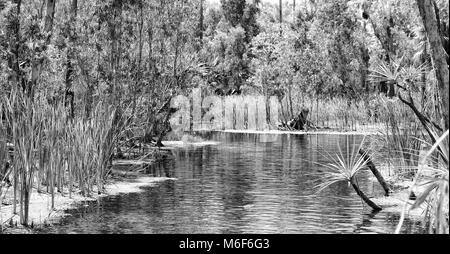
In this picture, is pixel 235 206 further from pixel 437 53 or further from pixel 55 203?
pixel 437 53

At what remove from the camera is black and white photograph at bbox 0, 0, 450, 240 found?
34.8 ft

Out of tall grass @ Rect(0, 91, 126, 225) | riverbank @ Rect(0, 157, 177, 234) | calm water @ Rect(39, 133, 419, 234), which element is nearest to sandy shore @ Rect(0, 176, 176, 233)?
riverbank @ Rect(0, 157, 177, 234)

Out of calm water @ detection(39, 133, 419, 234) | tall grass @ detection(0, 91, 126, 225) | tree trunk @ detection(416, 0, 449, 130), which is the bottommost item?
calm water @ detection(39, 133, 419, 234)

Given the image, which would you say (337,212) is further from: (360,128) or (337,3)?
(337,3)

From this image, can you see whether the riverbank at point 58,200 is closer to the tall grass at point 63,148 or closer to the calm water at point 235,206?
the tall grass at point 63,148

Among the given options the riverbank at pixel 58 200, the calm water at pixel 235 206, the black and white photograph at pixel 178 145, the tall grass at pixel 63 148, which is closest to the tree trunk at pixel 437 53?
the black and white photograph at pixel 178 145

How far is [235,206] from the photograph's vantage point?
13359 mm

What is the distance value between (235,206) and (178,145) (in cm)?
1633

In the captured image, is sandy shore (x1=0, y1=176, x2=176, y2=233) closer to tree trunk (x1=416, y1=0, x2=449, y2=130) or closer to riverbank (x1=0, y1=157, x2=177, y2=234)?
riverbank (x1=0, y1=157, x2=177, y2=234)

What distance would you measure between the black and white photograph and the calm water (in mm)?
46

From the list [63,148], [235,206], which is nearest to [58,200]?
[63,148]

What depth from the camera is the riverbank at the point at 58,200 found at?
10922 mm

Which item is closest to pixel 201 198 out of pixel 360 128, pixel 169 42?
pixel 169 42

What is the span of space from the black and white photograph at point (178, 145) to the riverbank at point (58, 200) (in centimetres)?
4
